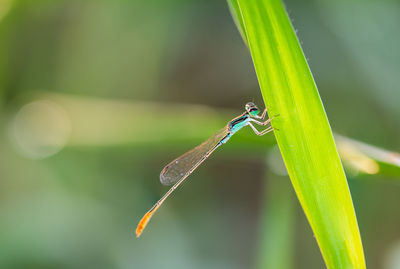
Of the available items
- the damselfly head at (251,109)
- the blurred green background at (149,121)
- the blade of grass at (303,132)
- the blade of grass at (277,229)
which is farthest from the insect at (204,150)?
the blade of grass at (303,132)

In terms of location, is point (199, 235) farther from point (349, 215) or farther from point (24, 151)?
point (349, 215)

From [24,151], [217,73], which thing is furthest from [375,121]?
[24,151]

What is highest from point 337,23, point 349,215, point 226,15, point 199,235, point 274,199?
point 226,15

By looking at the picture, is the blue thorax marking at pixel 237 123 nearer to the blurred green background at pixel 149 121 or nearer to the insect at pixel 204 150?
the insect at pixel 204 150

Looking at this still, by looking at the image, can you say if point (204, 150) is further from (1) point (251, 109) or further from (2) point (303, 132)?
(2) point (303, 132)

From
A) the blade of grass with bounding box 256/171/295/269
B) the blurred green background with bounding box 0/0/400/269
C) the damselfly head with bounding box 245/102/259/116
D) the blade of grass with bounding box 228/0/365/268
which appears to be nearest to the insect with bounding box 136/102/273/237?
the damselfly head with bounding box 245/102/259/116

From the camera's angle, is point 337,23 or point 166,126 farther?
point 337,23

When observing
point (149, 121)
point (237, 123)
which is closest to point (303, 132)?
point (237, 123)
